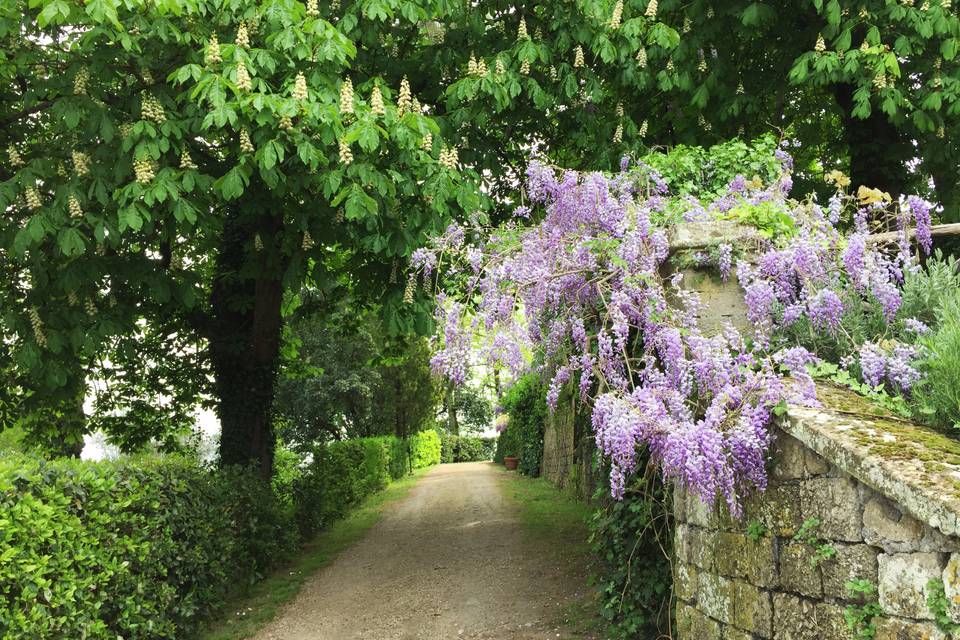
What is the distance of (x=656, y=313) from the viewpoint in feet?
13.9

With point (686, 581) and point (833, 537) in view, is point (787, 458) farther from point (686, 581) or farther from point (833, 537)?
point (686, 581)

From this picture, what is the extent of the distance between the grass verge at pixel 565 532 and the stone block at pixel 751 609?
7.23 ft

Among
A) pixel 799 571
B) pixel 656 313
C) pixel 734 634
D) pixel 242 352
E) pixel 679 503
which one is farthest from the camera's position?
pixel 242 352

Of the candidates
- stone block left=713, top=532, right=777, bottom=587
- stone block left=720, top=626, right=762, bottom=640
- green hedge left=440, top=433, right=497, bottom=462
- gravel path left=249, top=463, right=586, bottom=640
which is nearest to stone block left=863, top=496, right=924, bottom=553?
stone block left=713, top=532, right=777, bottom=587

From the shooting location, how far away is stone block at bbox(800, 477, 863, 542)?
3.07 metres

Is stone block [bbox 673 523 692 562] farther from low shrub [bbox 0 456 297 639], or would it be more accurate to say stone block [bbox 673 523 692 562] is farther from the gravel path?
low shrub [bbox 0 456 297 639]

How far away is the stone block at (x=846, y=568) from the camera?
2977 millimetres

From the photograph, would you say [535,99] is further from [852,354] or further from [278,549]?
[278,549]

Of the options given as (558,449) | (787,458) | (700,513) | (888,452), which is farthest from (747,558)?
(558,449)

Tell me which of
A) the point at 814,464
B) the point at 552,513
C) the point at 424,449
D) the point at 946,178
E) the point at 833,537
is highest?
the point at 946,178

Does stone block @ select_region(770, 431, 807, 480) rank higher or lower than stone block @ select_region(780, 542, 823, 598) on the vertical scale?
higher

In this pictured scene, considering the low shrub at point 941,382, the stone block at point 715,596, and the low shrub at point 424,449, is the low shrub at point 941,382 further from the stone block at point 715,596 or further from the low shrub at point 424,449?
the low shrub at point 424,449

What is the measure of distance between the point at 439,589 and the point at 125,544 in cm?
356

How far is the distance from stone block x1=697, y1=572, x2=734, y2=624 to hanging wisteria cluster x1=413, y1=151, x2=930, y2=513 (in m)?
0.59
